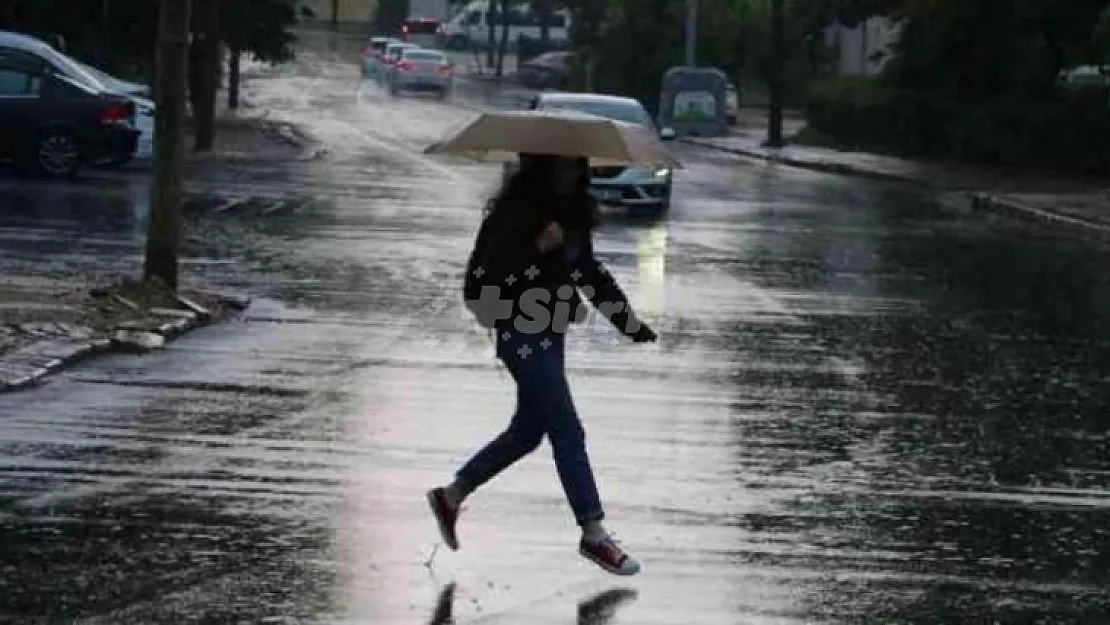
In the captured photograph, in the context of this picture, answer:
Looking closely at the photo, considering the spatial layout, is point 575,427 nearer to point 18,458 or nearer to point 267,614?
point 267,614

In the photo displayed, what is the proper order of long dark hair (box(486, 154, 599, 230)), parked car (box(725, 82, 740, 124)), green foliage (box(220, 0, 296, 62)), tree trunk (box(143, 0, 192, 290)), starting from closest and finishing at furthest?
long dark hair (box(486, 154, 599, 230))
tree trunk (box(143, 0, 192, 290))
green foliage (box(220, 0, 296, 62))
parked car (box(725, 82, 740, 124))

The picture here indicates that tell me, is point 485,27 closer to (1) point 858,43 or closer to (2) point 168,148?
(1) point 858,43

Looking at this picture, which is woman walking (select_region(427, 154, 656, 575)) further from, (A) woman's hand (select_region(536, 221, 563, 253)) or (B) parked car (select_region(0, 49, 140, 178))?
(B) parked car (select_region(0, 49, 140, 178))

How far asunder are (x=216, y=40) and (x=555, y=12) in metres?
62.3

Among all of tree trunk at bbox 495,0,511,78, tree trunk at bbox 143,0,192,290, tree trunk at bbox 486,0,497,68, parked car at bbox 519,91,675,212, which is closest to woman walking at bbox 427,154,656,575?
tree trunk at bbox 143,0,192,290

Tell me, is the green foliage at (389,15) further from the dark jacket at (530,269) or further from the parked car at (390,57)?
the dark jacket at (530,269)

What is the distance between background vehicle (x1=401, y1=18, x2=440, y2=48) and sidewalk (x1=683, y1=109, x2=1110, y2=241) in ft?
150

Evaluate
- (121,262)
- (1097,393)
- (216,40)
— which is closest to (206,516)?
(1097,393)

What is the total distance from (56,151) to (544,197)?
2597 centimetres

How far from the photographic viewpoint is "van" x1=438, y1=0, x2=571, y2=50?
107250mm

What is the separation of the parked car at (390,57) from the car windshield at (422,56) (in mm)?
417

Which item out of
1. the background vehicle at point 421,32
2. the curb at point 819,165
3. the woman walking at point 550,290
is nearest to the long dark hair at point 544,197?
the woman walking at point 550,290

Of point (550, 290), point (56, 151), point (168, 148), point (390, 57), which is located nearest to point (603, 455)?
point (550, 290)

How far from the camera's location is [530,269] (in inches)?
362
